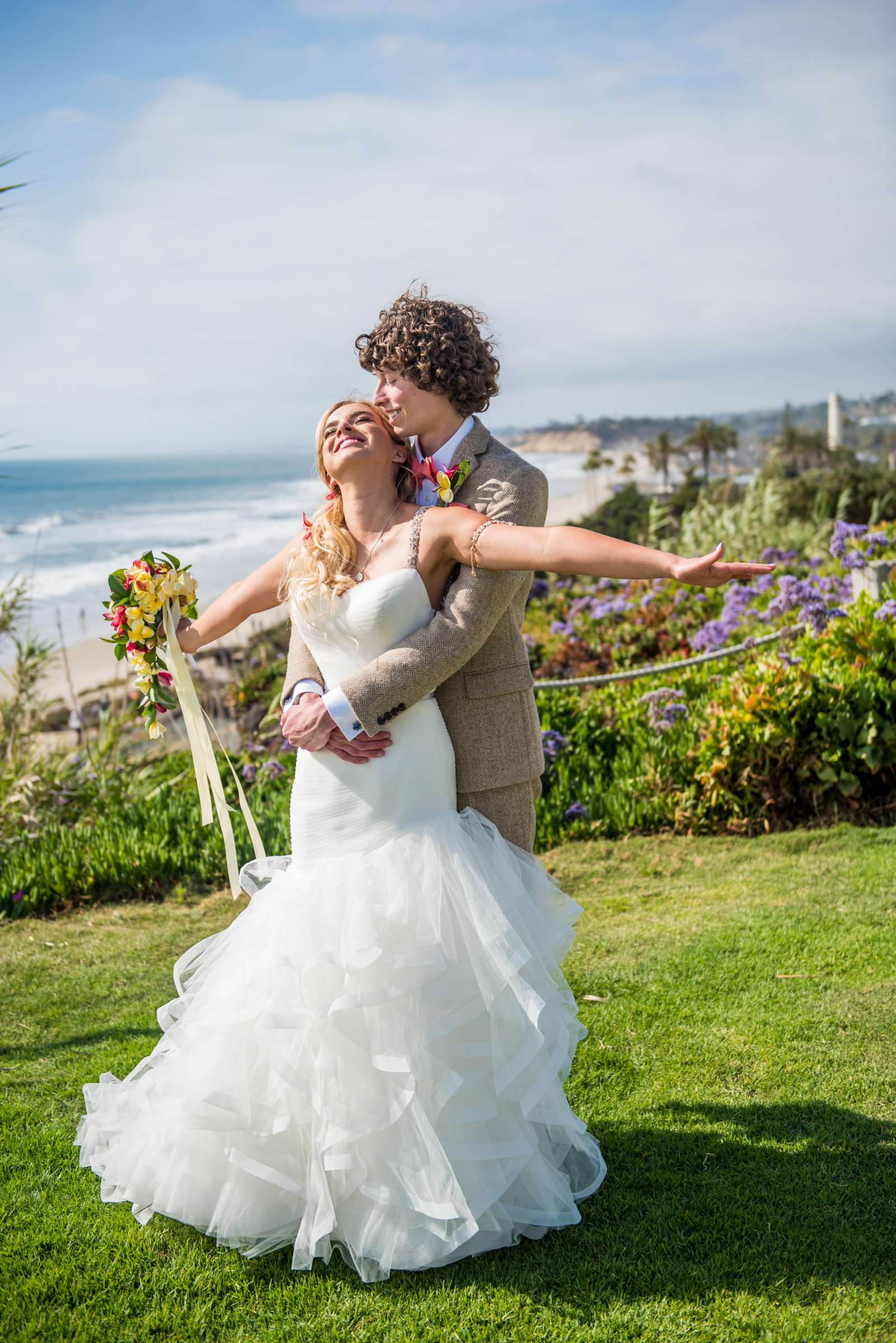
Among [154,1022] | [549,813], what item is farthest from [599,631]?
[154,1022]

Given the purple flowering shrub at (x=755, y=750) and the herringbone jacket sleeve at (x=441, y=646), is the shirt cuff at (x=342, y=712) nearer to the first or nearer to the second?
the herringbone jacket sleeve at (x=441, y=646)

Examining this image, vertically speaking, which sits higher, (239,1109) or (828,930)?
(239,1109)

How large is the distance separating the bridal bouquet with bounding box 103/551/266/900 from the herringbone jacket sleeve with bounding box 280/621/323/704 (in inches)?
15.5

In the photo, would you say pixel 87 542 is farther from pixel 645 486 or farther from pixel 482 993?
pixel 482 993

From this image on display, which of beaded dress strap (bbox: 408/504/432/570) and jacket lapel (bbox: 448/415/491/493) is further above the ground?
jacket lapel (bbox: 448/415/491/493)

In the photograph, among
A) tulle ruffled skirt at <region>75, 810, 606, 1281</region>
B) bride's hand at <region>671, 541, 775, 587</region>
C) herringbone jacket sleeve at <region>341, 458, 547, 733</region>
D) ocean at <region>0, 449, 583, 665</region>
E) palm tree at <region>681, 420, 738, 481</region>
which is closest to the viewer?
bride's hand at <region>671, 541, 775, 587</region>

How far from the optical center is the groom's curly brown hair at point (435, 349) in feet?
9.50

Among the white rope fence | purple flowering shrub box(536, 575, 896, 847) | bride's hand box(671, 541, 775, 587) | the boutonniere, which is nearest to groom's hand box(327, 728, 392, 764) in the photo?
the boutonniere

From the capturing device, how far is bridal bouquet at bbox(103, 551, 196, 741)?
3258 millimetres

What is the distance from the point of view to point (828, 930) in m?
4.34

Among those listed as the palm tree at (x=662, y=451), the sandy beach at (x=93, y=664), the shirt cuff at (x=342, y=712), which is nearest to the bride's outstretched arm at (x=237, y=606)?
the shirt cuff at (x=342, y=712)

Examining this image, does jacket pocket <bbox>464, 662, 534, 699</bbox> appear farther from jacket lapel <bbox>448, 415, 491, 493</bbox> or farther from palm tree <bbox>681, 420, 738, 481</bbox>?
palm tree <bbox>681, 420, 738, 481</bbox>

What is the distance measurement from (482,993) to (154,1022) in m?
2.04

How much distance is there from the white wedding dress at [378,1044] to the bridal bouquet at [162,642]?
0.55m
